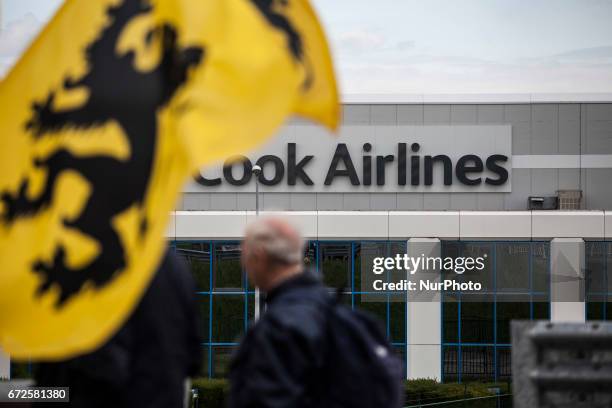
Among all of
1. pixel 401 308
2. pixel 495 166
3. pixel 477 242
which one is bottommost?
pixel 401 308

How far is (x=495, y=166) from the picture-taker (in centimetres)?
3622

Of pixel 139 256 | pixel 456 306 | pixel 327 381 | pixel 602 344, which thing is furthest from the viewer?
pixel 456 306

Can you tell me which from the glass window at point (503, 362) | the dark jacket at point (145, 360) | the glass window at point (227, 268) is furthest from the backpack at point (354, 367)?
the glass window at point (503, 362)

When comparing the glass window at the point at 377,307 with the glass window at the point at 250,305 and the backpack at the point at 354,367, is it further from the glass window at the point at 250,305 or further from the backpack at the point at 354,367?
the backpack at the point at 354,367

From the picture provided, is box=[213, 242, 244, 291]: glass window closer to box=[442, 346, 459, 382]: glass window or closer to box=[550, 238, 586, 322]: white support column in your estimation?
box=[442, 346, 459, 382]: glass window

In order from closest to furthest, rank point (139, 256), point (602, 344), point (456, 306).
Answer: point (139, 256) → point (602, 344) → point (456, 306)

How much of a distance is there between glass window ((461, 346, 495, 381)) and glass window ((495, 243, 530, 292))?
2199mm

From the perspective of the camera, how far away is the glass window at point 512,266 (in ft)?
116

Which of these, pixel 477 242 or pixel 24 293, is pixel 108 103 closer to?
pixel 24 293

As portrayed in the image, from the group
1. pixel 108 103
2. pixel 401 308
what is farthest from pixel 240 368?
pixel 401 308

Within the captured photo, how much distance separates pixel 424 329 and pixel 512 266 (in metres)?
3.68

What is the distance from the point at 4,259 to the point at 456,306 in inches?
1269

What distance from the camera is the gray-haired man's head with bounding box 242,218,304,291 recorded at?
357cm

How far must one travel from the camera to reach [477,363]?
35.7m
